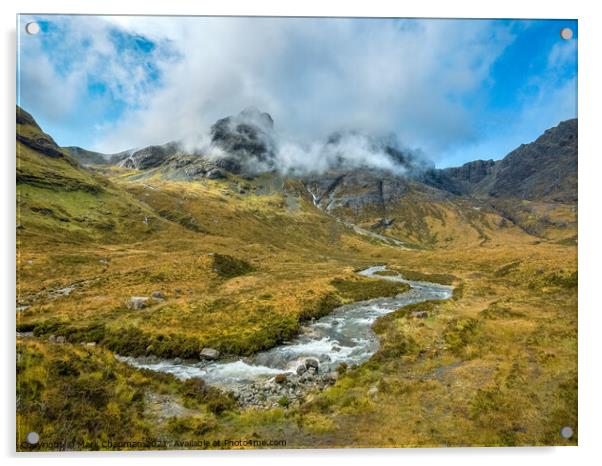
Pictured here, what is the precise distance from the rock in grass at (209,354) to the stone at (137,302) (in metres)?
8.43

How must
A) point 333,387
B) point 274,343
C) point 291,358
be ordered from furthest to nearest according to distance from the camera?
point 274,343 < point 291,358 < point 333,387

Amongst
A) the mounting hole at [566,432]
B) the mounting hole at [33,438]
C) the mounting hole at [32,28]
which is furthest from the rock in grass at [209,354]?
the mounting hole at [32,28]

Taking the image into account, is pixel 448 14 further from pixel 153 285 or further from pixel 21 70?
pixel 153 285

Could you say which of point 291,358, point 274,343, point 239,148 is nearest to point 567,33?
point 291,358

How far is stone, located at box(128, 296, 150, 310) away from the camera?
21.4m

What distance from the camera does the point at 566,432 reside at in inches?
380

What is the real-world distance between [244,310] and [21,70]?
1628cm

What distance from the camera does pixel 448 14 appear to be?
11219mm

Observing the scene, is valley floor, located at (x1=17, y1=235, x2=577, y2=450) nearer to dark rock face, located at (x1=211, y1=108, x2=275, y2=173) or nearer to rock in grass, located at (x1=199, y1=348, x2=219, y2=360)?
rock in grass, located at (x1=199, y1=348, x2=219, y2=360)

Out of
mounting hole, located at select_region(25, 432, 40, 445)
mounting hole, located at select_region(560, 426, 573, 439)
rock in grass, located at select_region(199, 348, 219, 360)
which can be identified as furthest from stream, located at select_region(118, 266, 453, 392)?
mounting hole, located at select_region(560, 426, 573, 439)

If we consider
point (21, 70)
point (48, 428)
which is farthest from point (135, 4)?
point (48, 428)

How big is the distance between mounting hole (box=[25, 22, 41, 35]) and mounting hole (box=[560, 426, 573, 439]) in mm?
21206

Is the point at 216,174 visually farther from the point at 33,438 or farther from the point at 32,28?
the point at 33,438

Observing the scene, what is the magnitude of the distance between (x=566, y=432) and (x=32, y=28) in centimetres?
2154
